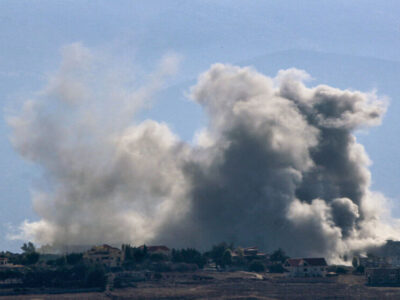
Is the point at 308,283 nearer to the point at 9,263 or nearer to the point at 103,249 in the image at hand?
the point at 103,249

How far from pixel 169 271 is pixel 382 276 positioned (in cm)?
4235

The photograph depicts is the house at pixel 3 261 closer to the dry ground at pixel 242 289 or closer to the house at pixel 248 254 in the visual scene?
the dry ground at pixel 242 289

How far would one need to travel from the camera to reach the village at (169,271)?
137m

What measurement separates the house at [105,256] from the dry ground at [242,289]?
18.2 meters

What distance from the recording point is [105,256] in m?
170

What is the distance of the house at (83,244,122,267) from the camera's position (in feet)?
544

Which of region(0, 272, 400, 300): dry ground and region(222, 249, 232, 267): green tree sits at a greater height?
region(222, 249, 232, 267): green tree

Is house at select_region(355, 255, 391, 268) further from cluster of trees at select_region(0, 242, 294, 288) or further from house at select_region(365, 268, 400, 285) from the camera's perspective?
cluster of trees at select_region(0, 242, 294, 288)

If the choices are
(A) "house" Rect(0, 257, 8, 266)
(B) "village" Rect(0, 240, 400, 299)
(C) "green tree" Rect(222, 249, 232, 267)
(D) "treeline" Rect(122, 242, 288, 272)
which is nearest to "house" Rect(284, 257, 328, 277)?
(B) "village" Rect(0, 240, 400, 299)

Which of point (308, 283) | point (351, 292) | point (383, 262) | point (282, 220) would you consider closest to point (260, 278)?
point (308, 283)

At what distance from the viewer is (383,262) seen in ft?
565

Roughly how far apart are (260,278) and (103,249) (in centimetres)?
3989

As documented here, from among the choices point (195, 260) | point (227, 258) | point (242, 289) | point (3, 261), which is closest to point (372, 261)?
point (227, 258)

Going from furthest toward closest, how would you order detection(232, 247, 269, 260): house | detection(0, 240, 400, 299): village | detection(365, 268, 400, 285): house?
detection(232, 247, 269, 260): house → detection(365, 268, 400, 285): house → detection(0, 240, 400, 299): village
